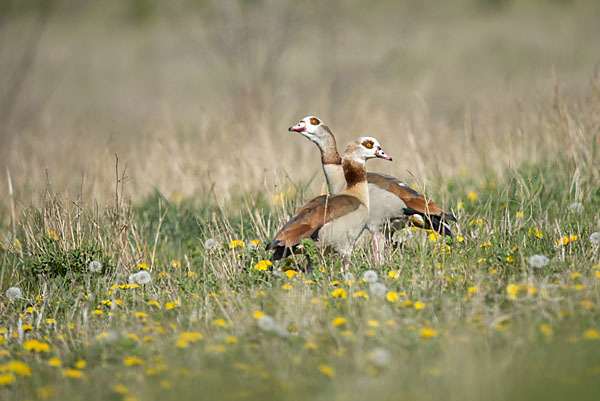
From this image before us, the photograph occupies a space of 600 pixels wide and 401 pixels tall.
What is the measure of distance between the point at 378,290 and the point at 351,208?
1.15 meters

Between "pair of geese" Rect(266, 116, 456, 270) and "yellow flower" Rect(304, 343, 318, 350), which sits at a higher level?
"pair of geese" Rect(266, 116, 456, 270)

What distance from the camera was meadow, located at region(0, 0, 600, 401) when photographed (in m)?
3.36

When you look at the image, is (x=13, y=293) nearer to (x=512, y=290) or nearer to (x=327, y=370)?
(x=327, y=370)

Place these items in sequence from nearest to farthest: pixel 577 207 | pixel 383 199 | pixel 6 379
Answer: pixel 6 379 → pixel 383 199 → pixel 577 207

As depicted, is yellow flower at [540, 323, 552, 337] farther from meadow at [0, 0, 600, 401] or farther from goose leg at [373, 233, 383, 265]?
goose leg at [373, 233, 383, 265]

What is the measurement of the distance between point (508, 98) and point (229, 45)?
17.3 feet

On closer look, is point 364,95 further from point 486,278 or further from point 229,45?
point 486,278

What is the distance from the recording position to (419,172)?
786 cm

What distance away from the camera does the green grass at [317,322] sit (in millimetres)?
3205

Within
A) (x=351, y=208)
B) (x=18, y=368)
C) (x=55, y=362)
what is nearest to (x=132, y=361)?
(x=55, y=362)

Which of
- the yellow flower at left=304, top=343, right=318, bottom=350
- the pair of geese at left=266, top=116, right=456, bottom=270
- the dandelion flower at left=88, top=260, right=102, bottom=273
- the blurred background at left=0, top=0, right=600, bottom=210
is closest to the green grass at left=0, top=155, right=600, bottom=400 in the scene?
the yellow flower at left=304, top=343, right=318, bottom=350

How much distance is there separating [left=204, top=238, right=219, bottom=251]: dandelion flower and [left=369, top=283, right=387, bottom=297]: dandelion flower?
174 cm

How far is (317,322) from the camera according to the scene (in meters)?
4.03

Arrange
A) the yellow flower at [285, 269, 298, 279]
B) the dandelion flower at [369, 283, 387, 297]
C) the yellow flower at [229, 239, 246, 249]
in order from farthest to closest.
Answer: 1. the yellow flower at [229, 239, 246, 249]
2. the yellow flower at [285, 269, 298, 279]
3. the dandelion flower at [369, 283, 387, 297]
